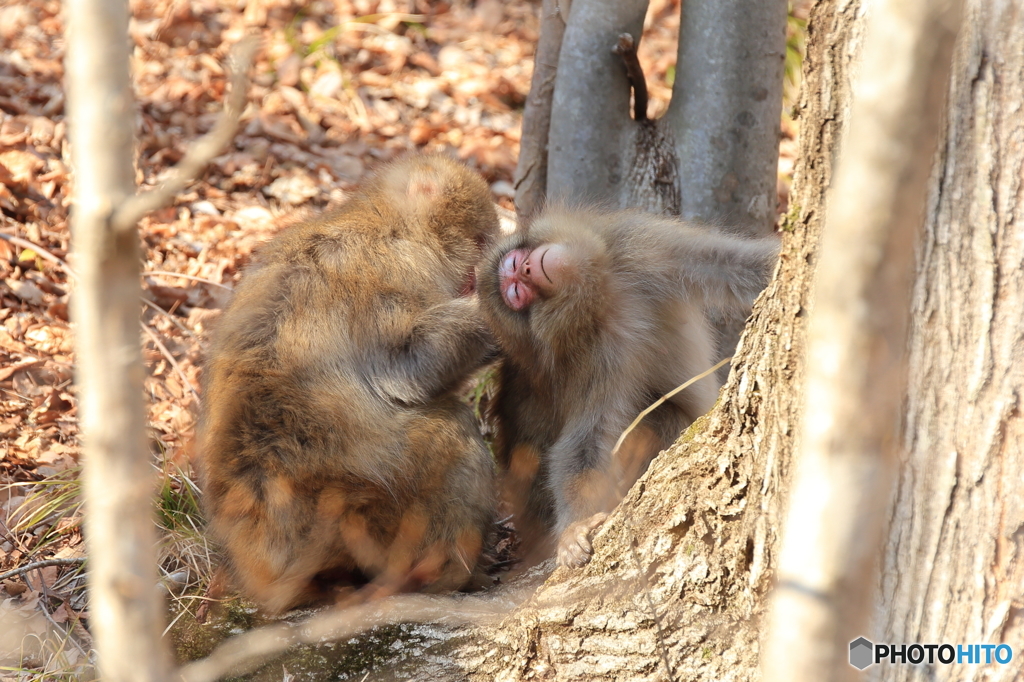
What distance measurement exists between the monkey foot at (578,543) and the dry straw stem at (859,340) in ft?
5.44

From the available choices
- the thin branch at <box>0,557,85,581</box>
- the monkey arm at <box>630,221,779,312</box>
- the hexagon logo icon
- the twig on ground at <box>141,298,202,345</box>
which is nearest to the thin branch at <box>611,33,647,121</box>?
the monkey arm at <box>630,221,779,312</box>

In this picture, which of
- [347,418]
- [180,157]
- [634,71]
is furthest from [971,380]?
[180,157]

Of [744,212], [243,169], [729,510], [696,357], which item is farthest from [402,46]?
[729,510]

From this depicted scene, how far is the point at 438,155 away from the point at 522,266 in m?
1.00

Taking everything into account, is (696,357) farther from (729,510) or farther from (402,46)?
(402,46)

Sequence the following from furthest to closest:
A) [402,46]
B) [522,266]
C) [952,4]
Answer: [402,46] → [522,266] → [952,4]

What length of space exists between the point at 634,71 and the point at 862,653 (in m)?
3.05

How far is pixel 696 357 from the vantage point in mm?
3803

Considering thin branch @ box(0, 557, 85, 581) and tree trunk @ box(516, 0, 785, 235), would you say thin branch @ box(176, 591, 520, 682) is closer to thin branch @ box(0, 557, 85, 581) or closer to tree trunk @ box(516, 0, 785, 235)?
thin branch @ box(0, 557, 85, 581)

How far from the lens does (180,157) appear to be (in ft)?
20.5

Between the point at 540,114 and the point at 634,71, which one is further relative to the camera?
the point at 540,114

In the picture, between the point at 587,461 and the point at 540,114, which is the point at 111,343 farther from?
the point at 540,114

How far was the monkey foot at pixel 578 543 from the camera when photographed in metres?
2.94

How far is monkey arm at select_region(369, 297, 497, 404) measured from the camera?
362 centimetres
